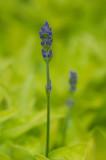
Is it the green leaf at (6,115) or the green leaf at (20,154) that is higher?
the green leaf at (6,115)

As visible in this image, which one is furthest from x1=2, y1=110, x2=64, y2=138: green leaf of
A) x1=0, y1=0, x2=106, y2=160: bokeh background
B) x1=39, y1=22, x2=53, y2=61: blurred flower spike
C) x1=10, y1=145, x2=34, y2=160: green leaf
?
x1=39, y1=22, x2=53, y2=61: blurred flower spike

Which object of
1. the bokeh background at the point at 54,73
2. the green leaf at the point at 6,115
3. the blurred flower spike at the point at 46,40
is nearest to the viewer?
the blurred flower spike at the point at 46,40

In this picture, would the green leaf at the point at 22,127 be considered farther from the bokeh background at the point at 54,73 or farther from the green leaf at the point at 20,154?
the green leaf at the point at 20,154

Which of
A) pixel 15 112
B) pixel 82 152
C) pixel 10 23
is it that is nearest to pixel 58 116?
pixel 15 112

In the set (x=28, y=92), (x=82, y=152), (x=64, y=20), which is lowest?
(x=82, y=152)

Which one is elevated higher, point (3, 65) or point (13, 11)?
point (13, 11)

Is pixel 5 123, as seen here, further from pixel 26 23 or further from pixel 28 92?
pixel 26 23

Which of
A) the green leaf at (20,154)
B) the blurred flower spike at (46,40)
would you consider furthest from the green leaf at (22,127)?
the blurred flower spike at (46,40)
